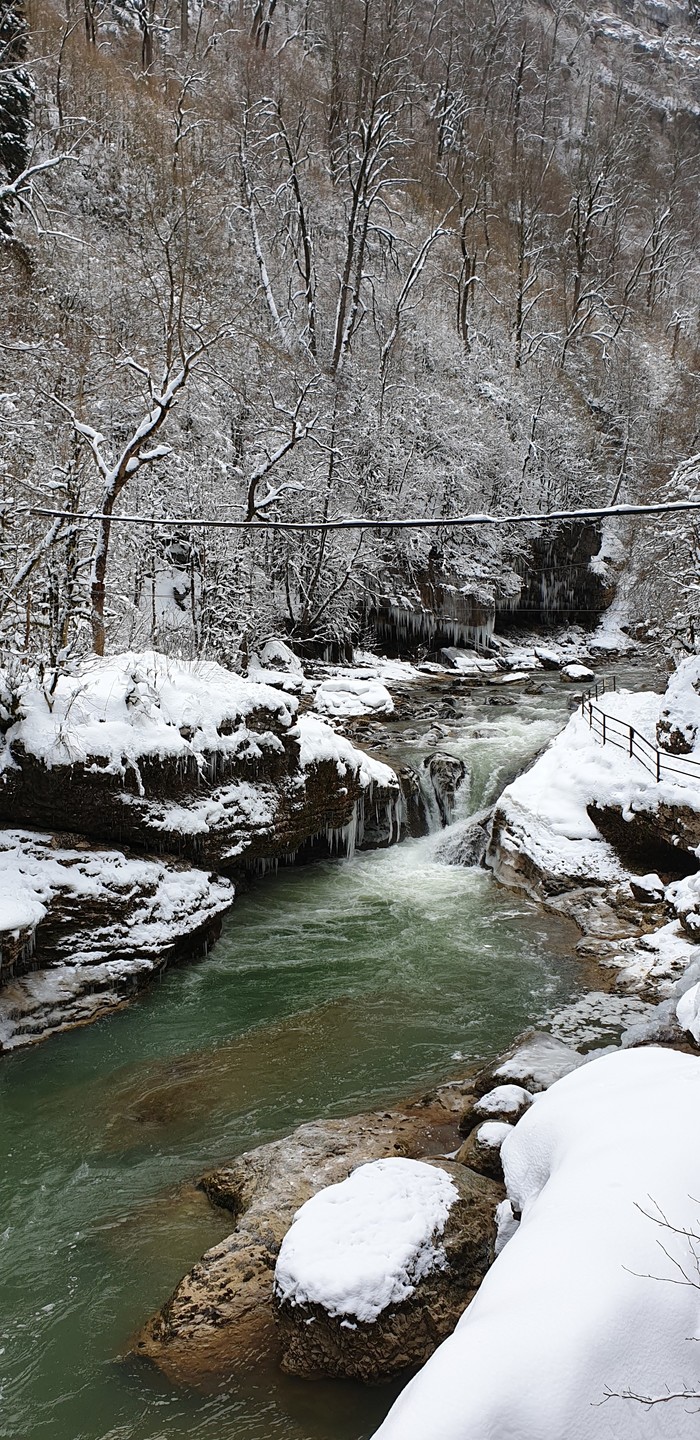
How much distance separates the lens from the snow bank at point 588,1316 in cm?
275

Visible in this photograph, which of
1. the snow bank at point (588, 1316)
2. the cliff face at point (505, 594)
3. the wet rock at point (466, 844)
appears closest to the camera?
the snow bank at point (588, 1316)

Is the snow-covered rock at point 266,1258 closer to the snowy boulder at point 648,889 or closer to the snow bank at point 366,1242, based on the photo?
the snow bank at point 366,1242

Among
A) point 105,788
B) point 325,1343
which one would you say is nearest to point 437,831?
point 105,788

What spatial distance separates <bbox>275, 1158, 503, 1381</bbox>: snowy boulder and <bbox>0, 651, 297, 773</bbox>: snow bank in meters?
5.49

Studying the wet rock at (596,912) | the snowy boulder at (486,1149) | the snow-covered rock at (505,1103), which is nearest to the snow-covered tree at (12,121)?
the wet rock at (596,912)

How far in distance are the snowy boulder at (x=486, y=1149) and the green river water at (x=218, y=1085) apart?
4.55 feet

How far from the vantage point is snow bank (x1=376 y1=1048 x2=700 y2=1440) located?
2.75 meters

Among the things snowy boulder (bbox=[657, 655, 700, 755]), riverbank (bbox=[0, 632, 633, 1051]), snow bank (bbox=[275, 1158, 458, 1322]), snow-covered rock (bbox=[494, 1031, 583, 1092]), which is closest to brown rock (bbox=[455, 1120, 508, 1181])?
snow bank (bbox=[275, 1158, 458, 1322])

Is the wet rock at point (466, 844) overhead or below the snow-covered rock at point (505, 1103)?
below

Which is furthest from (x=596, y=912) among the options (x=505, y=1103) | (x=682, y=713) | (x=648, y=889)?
(x=505, y=1103)

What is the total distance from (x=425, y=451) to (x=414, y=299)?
453 inches

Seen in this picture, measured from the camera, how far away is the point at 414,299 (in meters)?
35.7

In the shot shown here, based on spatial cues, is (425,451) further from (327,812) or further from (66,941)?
(66,941)

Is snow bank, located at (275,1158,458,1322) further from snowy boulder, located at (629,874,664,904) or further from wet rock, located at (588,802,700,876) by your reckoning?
wet rock, located at (588,802,700,876)
